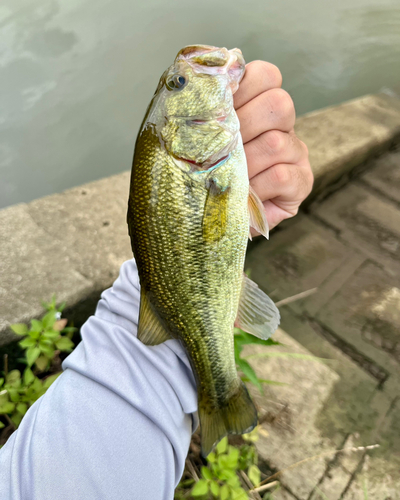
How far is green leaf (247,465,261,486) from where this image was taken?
4.55 ft

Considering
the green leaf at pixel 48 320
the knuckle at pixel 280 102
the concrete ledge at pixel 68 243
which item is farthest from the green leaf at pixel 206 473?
the knuckle at pixel 280 102

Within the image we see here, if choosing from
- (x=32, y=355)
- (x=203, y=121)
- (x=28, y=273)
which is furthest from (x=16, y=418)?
(x=203, y=121)

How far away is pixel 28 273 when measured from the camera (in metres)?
1.74

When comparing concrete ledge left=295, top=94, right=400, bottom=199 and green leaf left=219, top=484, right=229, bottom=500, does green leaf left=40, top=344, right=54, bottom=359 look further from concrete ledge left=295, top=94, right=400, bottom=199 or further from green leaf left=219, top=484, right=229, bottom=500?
concrete ledge left=295, top=94, right=400, bottom=199

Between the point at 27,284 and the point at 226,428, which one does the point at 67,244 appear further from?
the point at 226,428

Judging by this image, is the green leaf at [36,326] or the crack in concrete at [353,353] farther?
the crack in concrete at [353,353]

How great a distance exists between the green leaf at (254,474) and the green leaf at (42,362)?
1012 mm

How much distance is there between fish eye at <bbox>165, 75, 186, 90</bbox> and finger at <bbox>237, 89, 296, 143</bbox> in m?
0.22

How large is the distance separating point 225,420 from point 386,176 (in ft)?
9.41

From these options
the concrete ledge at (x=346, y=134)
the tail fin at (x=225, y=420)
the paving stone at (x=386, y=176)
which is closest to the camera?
the tail fin at (x=225, y=420)

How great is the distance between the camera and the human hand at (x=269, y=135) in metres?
1.07

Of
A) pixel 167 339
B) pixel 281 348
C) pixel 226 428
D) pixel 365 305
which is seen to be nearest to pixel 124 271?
pixel 167 339

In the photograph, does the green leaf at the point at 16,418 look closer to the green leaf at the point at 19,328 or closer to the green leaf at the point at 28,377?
the green leaf at the point at 28,377

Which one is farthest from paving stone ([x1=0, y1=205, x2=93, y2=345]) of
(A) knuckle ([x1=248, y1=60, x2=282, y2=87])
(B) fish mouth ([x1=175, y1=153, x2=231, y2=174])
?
(A) knuckle ([x1=248, y1=60, x2=282, y2=87])
